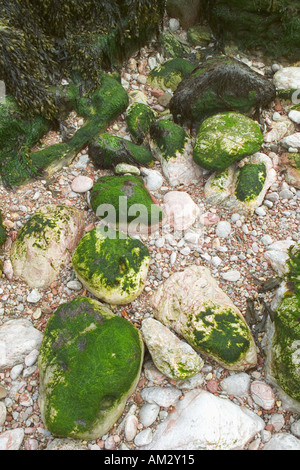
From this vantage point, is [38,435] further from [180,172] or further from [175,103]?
[175,103]

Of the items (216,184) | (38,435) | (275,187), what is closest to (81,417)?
(38,435)

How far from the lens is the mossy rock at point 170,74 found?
5223 mm

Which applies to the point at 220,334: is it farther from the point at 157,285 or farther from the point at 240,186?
the point at 240,186

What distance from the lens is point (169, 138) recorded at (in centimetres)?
428

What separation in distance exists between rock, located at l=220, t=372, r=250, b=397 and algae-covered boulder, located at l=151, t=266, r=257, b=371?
72mm

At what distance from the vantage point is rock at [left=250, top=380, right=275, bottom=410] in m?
2.81

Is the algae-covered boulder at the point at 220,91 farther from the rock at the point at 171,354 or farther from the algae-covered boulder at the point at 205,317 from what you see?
the rock at the point at 171,354

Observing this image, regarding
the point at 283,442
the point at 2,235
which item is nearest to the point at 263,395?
the point at 283,442

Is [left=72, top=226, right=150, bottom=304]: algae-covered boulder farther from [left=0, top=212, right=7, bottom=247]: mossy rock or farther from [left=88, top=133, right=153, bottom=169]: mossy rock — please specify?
[left=88, top=133, right=153, bottom=169]: mossy rock

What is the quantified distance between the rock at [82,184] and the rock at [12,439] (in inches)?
96.1

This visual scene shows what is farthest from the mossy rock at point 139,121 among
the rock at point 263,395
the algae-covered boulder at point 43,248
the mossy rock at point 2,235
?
the rock at point 263,395

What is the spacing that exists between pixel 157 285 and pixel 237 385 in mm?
1145

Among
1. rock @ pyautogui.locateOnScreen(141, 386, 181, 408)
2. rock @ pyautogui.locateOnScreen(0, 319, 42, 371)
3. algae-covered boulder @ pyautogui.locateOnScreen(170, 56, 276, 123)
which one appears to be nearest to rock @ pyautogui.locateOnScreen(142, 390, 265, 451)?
rock @ pyautogui.locateOnScreen(141, 386, 181, 408)

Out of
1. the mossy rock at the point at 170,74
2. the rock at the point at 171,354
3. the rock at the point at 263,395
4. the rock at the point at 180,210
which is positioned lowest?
the rock at the point at 263,395
